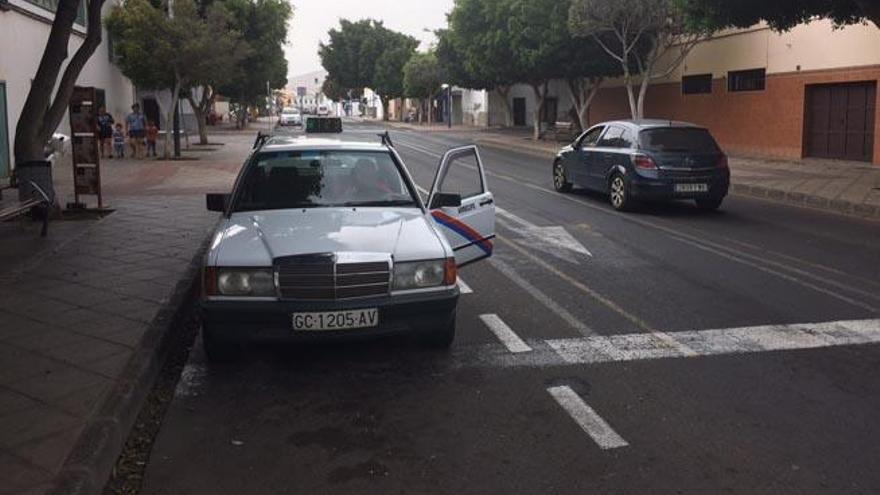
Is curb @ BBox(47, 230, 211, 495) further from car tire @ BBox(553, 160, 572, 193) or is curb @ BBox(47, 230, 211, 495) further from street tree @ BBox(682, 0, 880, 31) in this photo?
street tree @ BBox(682, 0, 880, 31)

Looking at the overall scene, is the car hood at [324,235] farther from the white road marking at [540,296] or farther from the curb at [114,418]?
the white road marking at [540,296]

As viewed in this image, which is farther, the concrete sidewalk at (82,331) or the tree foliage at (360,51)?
the tree foliage at (360,51)

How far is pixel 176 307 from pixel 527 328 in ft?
9.51

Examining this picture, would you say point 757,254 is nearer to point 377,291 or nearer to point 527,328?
point 527,328

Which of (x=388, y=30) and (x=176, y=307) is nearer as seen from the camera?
(x=176, y=307)

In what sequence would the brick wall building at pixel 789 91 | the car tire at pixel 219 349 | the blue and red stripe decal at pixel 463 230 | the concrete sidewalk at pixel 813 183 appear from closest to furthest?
the car tire at pixel 219 349
the blue and red stripe decal at pixel 463 230
the concrete sidewalk at pixel 813 183
the brick wall building at pixel 789 91

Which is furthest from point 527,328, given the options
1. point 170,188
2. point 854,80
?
point 854,80

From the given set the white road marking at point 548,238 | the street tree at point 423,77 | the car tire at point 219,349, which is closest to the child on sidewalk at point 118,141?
the white road marking at point 548,238

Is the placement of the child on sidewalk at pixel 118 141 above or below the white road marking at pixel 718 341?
above

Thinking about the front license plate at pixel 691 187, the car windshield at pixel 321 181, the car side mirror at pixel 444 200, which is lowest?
the front license plate at pixel 691 187

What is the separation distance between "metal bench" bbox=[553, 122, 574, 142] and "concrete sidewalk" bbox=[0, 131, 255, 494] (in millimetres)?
27055

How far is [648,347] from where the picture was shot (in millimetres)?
6234

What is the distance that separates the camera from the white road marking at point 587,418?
449cm

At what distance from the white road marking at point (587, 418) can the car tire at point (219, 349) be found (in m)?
2.16
